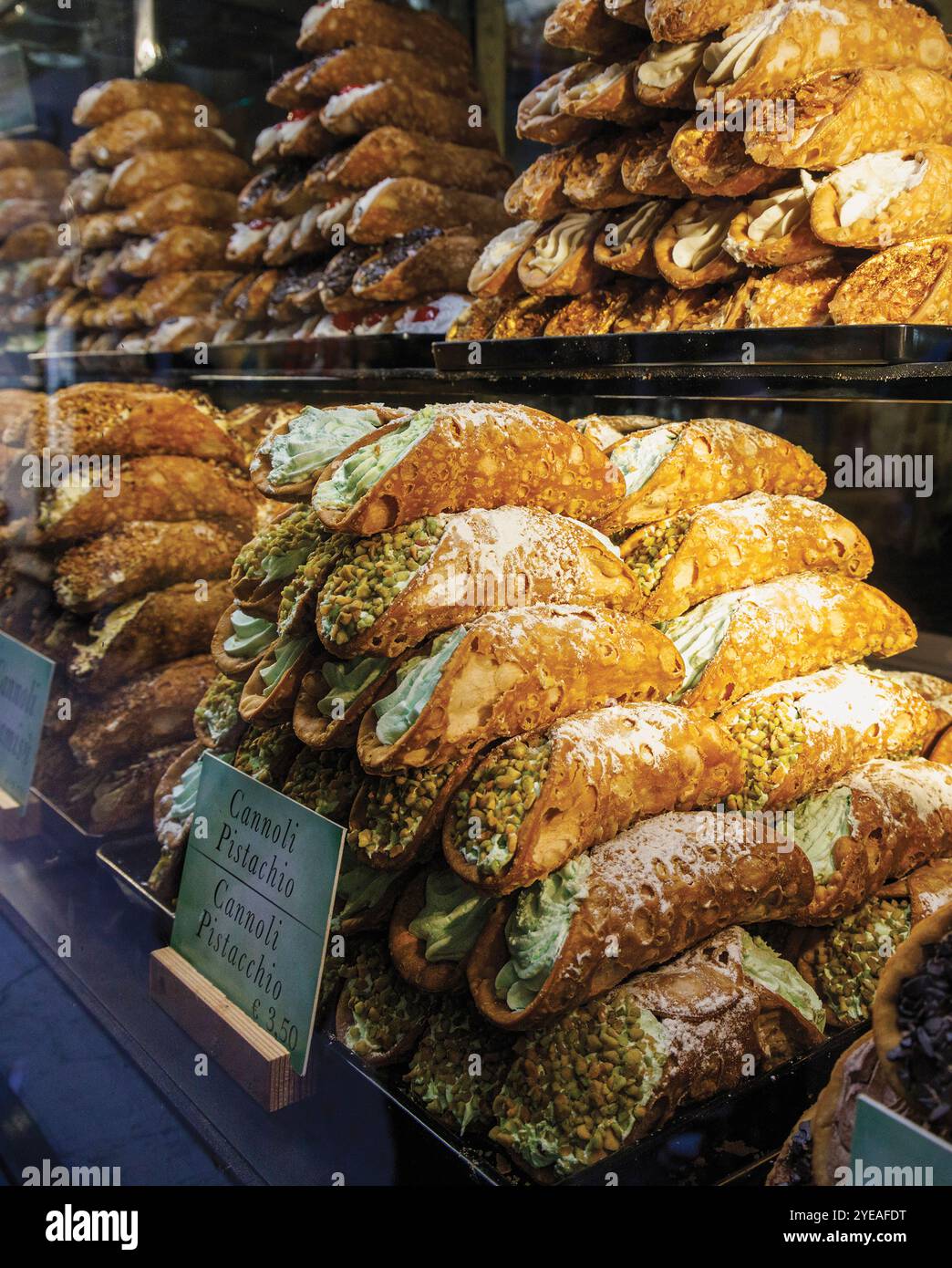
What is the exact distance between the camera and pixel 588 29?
201 cm

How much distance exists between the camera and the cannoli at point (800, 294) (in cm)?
169

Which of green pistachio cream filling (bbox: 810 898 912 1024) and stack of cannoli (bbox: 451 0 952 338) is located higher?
stack of cannoli (bbox: 451 0 952 338)

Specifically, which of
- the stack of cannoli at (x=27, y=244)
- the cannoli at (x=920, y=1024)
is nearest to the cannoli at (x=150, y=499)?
the cannoli at (x=920, y=1024)

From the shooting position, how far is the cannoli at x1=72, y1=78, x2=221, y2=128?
3.83m

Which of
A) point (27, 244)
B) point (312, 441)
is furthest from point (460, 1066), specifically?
point (27, 244)

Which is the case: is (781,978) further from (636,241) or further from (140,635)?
(140,635)

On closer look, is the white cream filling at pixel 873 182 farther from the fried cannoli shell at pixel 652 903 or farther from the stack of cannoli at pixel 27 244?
the stack of cannoli at pixel 27 244

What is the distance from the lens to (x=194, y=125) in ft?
13.1

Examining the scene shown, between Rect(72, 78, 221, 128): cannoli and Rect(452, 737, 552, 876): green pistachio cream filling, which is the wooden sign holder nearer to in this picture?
Rect(452, 737, 552, 876): green pistachio cream filling

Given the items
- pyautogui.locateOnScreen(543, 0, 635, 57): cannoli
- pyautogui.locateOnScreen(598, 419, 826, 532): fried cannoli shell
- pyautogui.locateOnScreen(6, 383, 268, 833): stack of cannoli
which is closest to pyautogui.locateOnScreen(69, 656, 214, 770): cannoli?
pyautogui.locateOnScreen(6, 383, 268, 833): stack of cannoli

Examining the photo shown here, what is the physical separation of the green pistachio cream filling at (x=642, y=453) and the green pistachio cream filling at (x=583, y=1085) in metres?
0.72

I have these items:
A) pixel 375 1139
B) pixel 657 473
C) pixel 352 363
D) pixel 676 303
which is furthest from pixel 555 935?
pixel 352 363

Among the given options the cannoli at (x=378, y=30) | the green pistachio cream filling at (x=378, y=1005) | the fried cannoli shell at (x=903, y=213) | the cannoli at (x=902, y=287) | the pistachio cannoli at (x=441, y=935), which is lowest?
the green pistachio cream filling at (x=378, y=1005)

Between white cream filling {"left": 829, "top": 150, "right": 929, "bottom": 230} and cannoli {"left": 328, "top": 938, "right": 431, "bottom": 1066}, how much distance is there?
4.07 feet
